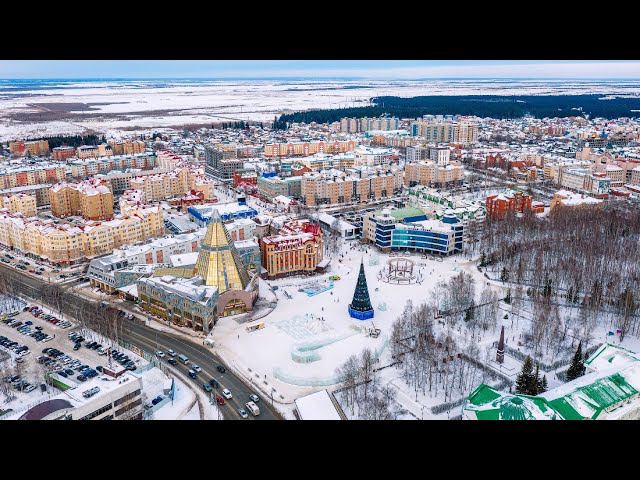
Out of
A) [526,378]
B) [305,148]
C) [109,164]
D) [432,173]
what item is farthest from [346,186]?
[526,378]

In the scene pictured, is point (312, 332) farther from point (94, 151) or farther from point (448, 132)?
point (448, 132)

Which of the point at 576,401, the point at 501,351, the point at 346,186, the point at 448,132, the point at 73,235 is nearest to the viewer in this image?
the point at 576,401

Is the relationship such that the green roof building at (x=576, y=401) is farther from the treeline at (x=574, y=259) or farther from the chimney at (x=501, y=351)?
the treeline at (x=574, y=259)

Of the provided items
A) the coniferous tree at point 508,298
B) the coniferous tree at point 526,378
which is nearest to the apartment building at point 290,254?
the coniferous tree at point 508,298

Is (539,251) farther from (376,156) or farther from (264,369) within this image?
(376,156)
